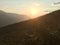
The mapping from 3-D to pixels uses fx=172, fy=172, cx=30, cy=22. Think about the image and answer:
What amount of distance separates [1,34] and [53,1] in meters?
1.52

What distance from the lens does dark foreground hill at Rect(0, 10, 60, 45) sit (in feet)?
5.13

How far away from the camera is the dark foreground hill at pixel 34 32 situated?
1.56m

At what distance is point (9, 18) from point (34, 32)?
24.9 inches

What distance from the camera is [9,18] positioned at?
7.56ft

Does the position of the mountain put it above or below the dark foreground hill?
above

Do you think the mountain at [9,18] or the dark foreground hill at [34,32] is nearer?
the dark foreground hill at [34,32]

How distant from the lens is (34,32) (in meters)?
1.78

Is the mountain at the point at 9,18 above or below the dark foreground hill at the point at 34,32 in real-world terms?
above

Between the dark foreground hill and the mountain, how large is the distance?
199 millimetres

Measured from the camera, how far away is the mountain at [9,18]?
2184 mm

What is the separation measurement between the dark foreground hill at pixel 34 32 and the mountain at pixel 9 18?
7.8 inches

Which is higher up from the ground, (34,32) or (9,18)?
(9,18)

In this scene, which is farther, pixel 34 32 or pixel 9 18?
pixel 9 18

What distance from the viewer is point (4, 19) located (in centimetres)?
225
